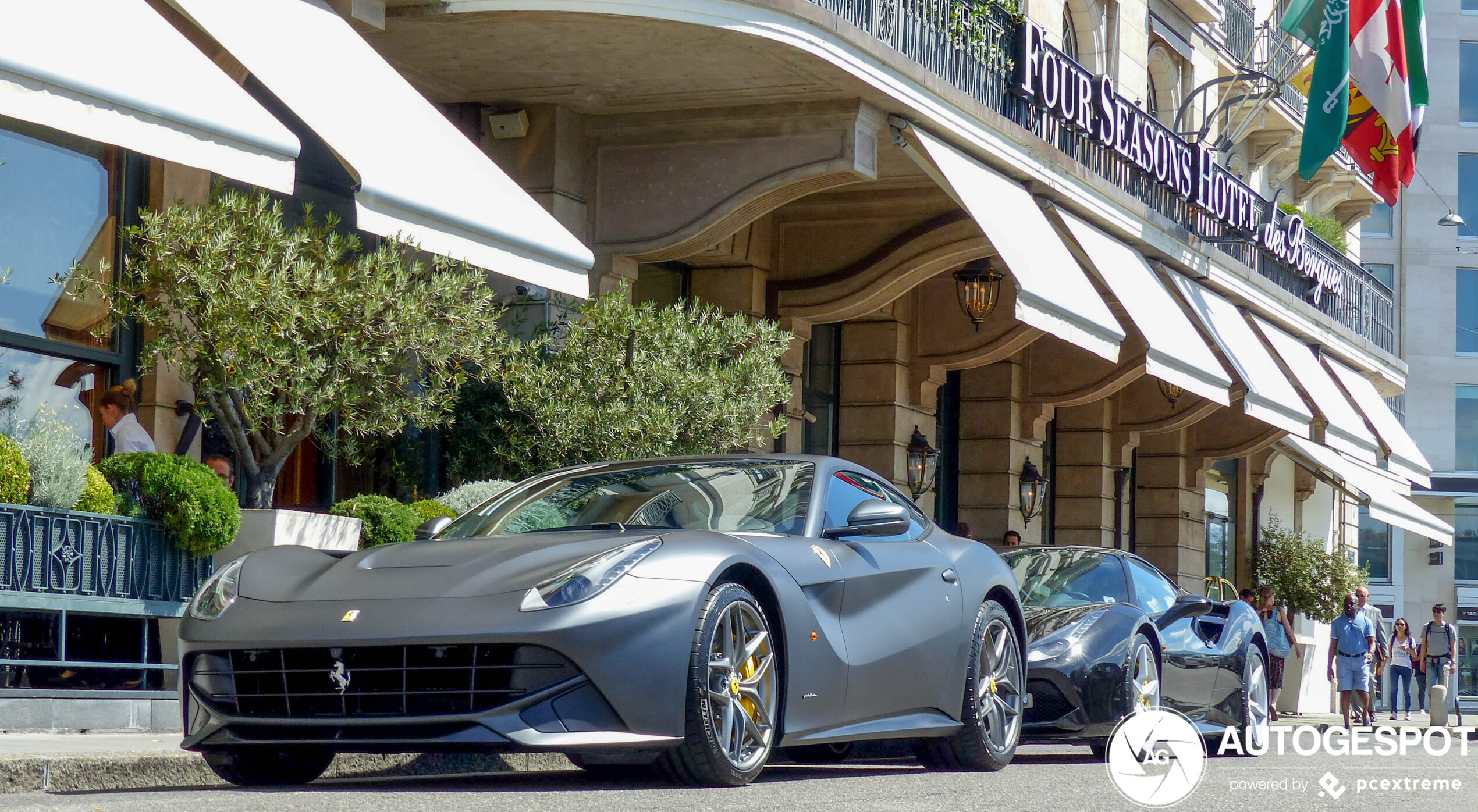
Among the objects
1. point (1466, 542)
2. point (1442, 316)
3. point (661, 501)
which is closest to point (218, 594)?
point (661, 501)

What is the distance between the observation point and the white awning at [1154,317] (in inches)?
666

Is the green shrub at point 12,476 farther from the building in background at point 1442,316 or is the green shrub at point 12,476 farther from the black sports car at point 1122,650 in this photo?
the building in background at point 1442,316

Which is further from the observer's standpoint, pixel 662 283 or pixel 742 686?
pixel 662 283

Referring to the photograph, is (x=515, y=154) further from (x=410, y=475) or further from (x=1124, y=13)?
(x=1124, y=13)

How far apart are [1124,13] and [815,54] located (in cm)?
1279

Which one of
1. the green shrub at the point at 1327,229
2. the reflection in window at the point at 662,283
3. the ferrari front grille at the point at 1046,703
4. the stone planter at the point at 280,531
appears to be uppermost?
the green shrub at the point at 1327,229

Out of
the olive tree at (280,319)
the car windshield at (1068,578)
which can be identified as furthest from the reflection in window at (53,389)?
the car windshield at (1068,578)

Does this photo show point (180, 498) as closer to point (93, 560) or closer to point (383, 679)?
point (93, 560)

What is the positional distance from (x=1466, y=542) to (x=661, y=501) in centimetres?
5121

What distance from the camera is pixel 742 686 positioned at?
614 centimetres

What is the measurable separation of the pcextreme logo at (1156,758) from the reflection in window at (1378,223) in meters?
45.9

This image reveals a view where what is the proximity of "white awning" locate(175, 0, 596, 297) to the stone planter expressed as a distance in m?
1.80

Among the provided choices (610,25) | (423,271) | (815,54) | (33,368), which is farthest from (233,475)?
(815,54)

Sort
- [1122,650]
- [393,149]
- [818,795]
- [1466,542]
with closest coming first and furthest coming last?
[818,795] < [393,149] < [1122,650] < [1466,542]
